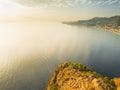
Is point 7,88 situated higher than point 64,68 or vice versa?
point 64,68

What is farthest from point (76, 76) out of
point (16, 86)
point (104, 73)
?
point (104, 73)

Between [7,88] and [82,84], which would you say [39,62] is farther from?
[82,84]

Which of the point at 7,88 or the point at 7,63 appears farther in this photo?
the point at 7,63

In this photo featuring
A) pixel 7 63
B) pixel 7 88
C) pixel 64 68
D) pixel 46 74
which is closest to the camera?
pixel 64 68

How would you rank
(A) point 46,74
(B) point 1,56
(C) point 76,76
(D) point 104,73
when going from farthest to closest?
(B) point 1,56 → (D) point 104,73 → (A) point 46,74 → (C) point 76,76

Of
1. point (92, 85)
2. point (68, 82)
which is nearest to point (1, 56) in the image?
point (68, 82)

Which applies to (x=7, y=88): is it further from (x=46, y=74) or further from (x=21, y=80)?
(x=46, y=74)
